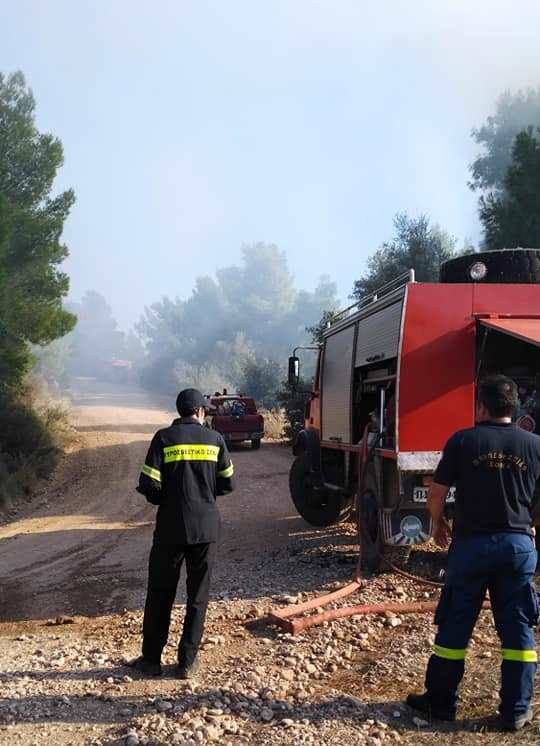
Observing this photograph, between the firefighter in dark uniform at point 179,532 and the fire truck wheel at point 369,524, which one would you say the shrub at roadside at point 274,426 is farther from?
the firefighter in dark uniform at point 179,532

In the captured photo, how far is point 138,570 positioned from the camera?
315 inches

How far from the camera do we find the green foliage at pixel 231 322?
6675 centimetres

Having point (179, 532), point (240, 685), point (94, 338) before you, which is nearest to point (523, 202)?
point (179, 532)

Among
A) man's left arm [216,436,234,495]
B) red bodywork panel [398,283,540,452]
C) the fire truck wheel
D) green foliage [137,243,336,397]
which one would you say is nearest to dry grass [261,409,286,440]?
the fire truck wheel

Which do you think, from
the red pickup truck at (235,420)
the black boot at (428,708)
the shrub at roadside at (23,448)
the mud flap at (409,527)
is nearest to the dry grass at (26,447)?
the shrub at roadside at (23,448)

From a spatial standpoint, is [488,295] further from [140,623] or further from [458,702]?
[140,623]

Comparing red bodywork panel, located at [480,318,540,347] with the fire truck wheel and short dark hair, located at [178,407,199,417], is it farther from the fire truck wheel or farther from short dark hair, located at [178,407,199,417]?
short dark hair, located at [178,407,199,417]

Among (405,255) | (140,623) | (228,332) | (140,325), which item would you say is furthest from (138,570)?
(140,325)

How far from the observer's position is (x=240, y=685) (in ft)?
13.5

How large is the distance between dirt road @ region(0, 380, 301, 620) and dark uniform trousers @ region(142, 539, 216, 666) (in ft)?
6.52

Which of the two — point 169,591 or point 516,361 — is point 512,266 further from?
point 169,591

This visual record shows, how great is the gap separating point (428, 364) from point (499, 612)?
2.95 m

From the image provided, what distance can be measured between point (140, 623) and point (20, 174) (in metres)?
15.7

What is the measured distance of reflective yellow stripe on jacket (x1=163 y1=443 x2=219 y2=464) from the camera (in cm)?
452
